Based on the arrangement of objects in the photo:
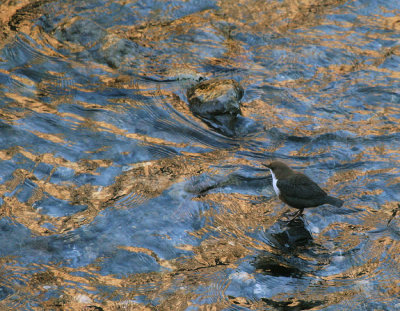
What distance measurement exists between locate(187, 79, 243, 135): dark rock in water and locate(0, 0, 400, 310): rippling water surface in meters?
0.18

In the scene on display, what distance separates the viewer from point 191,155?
5.96 meters

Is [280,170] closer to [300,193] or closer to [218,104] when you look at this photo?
[300,193]

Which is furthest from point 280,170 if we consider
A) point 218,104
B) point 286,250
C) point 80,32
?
point 80,32

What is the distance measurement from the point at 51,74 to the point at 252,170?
2.99 metres

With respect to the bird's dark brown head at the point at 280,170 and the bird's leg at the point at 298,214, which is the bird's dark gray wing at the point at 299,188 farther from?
A: the bird's leg at the point at 298,214

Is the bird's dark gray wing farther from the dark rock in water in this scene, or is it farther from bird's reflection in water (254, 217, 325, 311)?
the dark rock in water

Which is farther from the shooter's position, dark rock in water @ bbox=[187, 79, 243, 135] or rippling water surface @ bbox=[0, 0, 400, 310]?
dark rock in water @ bbox=[187, 79, 243, 135]

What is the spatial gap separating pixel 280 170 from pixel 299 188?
1.30ft

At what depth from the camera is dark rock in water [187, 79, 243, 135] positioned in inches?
253

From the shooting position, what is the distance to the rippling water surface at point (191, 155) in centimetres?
434

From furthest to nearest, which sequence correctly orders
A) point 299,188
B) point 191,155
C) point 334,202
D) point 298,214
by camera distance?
point 191,155 < point 298,214 < point 299,188 < point 334,202

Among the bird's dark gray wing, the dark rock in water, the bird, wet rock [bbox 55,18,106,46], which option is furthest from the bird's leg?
wet rock [bbox 55,18,106,46]

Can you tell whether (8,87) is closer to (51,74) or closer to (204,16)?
(51,74)

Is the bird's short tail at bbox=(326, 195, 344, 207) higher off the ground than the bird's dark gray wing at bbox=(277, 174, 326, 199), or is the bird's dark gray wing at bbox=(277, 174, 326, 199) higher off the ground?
the bird's dark gray wing at bbox=(277, 174, 326, 199)
